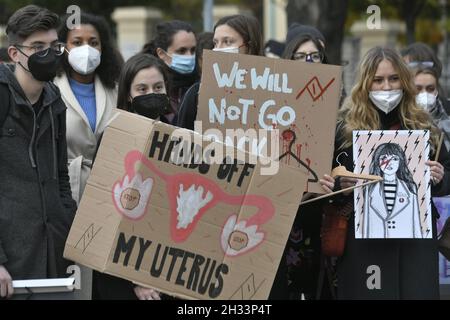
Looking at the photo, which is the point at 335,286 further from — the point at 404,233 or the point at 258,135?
the point at 258,135

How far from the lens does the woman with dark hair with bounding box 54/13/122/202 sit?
5664 mm

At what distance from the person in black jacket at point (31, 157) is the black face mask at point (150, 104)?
44cm

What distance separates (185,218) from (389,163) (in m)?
1.16

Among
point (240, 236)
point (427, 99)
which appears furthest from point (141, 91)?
point (427, 99)

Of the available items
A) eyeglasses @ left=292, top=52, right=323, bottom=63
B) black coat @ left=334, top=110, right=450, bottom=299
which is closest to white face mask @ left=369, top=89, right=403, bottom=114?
black coat @ left=334, top=110, right=450, bottom=299

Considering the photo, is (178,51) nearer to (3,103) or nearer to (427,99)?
(427,99)

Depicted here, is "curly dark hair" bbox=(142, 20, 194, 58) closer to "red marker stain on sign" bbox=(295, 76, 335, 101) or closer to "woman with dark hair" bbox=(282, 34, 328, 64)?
Answer: "woman with dark hair" bbox=(282, 34, 328, 64)

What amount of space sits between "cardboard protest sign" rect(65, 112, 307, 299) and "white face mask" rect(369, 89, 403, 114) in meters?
1.04

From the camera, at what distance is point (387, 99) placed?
533 cm

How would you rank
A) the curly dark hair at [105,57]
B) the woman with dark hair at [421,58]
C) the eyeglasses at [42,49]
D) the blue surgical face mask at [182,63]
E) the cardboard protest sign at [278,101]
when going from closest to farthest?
the eyeglasses at [42,49], the cardboard protest sign at [278,101], the curly dark hair at [105,57], the blue surgical face mask at [182,63], the woman with dark hair at [421,58]

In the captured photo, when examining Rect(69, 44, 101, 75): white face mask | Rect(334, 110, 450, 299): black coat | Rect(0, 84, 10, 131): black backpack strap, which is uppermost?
Rect(69, 44, 101, 75): white face mask

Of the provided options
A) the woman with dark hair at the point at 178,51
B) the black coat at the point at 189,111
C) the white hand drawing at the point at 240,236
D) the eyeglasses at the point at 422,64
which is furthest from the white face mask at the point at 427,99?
the white hand drawing at the point at 240,236

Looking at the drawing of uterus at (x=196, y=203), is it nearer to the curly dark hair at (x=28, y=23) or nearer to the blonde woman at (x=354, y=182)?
the blonde woman at (x=354, y=182)

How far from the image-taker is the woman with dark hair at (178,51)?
22.6 feet
